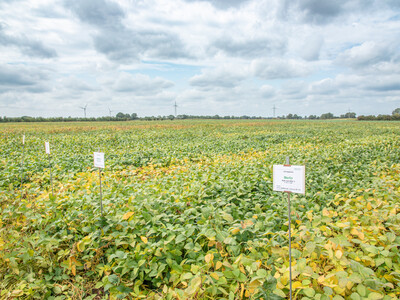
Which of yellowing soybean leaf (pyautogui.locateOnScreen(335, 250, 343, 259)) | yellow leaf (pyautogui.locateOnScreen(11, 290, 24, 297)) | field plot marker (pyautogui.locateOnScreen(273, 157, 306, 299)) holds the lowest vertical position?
yellow leaf (pyautogui.locateOnScreen(11, 290, 24, 297))

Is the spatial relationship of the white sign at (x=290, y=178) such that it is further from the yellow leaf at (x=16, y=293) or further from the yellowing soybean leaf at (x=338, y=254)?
the yellow leaf at (x=16, y=293)

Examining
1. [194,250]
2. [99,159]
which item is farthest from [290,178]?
[99,159]

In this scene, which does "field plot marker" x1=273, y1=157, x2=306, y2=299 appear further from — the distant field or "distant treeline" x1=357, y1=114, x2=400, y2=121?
"distant treeline" x1=357, y1=114, x2=400, y2=121

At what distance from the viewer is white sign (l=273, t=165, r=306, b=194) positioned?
2377 millimetres

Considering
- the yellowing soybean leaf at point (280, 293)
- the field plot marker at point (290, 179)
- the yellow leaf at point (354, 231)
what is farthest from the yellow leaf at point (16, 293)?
the yellow leaf at point (354, 231)

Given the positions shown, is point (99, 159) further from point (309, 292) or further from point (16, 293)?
point (309, 292)

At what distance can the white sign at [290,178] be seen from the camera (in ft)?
7.80

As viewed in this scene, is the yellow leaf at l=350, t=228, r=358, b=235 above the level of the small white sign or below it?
below

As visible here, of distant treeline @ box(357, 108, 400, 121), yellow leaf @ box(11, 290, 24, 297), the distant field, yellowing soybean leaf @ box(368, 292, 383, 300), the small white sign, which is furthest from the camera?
distant treeline @ box(357, 108, 400, 121)

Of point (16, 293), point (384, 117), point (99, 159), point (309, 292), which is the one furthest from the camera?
point (384, 117)

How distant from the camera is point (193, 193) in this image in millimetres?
4438

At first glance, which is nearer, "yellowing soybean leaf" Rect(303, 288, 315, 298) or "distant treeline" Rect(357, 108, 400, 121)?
"yellowing soybean leaf" Rect(303, 288, 315, 298)

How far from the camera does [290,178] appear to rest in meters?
2.48

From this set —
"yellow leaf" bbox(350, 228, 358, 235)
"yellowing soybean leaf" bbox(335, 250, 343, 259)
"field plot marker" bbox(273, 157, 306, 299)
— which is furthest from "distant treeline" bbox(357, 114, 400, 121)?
"field plot marker" bbox(273, 157, 306, 299)
